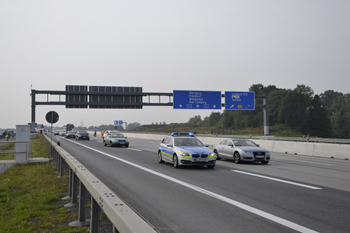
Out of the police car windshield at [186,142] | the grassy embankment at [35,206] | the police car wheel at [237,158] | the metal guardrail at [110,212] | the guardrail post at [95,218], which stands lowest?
the grassy embankment at [35,206]

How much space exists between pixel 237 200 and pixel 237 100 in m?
38.0

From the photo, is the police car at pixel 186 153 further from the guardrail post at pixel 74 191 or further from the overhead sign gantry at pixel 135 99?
the overhead sign gantry at pixel 135 99

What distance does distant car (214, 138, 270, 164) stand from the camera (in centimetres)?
1644

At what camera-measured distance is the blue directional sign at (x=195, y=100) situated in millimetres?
44531

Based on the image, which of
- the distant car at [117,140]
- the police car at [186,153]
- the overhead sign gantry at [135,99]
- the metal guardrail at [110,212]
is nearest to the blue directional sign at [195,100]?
the overhead sign gantry at [135,99]

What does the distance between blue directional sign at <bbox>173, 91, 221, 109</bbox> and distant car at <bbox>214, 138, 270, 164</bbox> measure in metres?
26.2

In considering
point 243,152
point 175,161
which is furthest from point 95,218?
point 243,152

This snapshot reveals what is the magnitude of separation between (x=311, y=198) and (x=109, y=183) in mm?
5702

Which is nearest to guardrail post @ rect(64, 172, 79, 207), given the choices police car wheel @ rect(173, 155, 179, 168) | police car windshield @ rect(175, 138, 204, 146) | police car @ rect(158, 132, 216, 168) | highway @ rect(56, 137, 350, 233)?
highway @ rect(56, 137, 350, 233)

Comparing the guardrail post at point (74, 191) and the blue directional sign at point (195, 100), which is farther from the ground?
the blue directional sign at point (195, 100)

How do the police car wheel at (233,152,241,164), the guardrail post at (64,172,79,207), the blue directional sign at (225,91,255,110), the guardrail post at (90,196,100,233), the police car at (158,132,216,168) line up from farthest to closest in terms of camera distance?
the blue directional sign at (225,91,255,110) → the police car wheel at (233,152,241,164) → the police car at (158,132,216,168) → the guardrail post at (64,172,79,207) → the guardrail post at (90,196,100,233)

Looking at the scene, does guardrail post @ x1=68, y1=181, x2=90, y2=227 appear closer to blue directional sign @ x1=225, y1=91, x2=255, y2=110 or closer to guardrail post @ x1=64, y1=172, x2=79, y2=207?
guardrail post @ x1=64, y1=172, x2=79, y2=207

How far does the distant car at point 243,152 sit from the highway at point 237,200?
12.5ft

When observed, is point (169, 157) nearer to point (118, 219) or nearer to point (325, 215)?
point (325, 215)
